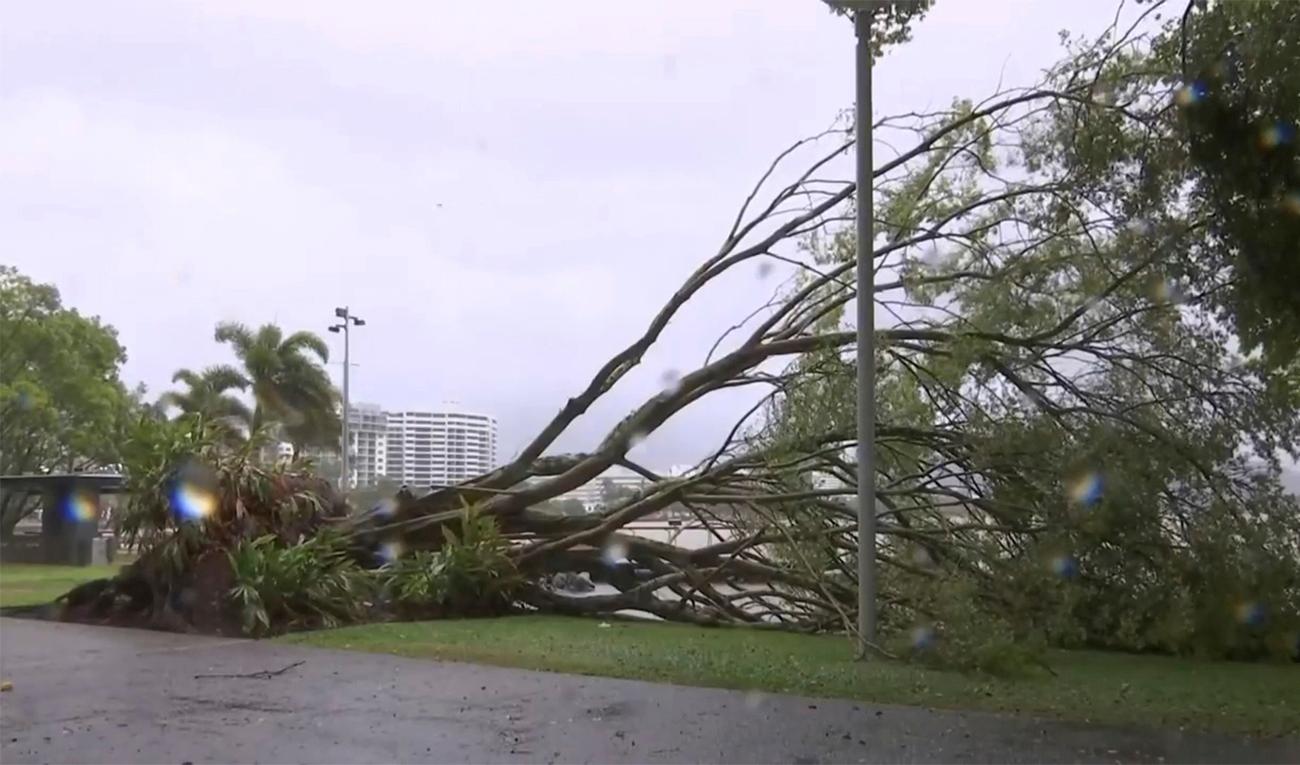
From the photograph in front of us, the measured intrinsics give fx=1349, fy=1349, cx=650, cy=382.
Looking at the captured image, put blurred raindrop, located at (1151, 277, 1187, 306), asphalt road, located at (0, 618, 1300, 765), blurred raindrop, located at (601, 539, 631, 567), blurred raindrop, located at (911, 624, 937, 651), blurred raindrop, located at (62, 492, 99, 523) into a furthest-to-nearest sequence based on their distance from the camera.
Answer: blurred raindrop, located at (62, 492, 99, 523) → blurred raindrop, located at (601, 539, 631, 567) → blurred raindrop, located at (1151, 277, 1187, 306) → blurred raindrop, located at (911, 624, 937, 651) → asphalt road, located at (0, 618, 1300, 765)

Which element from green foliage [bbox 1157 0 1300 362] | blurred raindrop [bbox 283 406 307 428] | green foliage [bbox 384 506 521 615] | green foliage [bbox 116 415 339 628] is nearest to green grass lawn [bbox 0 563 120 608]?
green foliage [bbox 116 415 339 628]

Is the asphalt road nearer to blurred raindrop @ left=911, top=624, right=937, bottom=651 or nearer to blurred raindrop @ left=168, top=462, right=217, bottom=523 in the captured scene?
blurred raindrop @ left=911, top=624, right=937, bottom=651

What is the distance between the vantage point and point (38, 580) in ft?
71.4

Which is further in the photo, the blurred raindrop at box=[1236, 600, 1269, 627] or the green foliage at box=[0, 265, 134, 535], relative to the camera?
the green foliage at box=[0, 265, 134, 535]

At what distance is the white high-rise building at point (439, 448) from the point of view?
20.8 metres

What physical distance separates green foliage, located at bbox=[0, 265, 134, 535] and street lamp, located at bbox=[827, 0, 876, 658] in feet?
78.6

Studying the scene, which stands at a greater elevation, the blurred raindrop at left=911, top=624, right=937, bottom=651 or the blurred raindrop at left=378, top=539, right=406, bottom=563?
the blurred raindrop at left=378, top=539, right=406, bottom=563

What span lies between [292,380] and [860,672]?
101ft

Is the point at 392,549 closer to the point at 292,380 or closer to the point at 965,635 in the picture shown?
the point at 965,635

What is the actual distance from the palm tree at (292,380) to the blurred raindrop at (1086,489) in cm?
2851

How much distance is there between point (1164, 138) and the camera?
36.6 ft

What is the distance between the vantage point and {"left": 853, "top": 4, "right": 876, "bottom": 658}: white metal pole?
39.9 ft

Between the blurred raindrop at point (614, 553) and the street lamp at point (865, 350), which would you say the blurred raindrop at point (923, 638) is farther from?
the blurred raindrop at point (614, 553)

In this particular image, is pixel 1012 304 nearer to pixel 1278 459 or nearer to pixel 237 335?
pixel 1278 459
